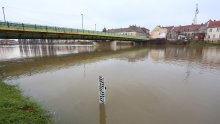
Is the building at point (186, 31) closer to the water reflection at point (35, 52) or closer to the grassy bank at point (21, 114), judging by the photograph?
the water reflection at point (35, 52)

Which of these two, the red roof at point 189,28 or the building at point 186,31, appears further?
the red roof at point 189,28

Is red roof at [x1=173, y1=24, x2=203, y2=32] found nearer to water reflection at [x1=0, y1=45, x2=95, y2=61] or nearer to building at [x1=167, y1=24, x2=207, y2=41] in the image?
building at [x1=167, y1=24, x2=207, y2=41]

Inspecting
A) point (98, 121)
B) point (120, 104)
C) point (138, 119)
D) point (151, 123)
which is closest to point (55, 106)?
point (98, 121)

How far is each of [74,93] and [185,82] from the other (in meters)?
9.21

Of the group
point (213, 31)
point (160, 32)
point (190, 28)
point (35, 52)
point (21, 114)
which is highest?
point (190, 28)

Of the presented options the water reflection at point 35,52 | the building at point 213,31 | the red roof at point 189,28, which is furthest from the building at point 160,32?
the water reflection at point 35,52

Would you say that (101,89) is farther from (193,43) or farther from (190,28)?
(190,28)

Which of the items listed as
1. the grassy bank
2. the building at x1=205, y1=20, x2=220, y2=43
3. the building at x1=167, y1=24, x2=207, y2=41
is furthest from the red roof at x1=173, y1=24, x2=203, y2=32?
the grassy bank

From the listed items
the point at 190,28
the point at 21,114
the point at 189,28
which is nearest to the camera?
the point at 21,114

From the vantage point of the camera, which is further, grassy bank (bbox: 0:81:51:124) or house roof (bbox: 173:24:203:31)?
house roof (bbox: 173:24:203:31)

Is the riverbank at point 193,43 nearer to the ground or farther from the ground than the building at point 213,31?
nearer to the ground

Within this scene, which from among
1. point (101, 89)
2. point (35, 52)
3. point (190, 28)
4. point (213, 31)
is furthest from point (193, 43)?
point (101, 89)

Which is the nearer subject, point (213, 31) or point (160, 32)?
point (213, 31)

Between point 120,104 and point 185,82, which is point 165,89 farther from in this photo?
point 120,104
